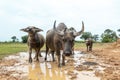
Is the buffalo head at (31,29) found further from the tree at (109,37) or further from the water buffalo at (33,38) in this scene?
the tree at (109,37)

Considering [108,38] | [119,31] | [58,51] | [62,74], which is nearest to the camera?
[62,74]

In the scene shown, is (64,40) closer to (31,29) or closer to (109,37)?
(31,29)

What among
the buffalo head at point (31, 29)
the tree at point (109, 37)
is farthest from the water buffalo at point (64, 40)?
the tree at point (109, 37)

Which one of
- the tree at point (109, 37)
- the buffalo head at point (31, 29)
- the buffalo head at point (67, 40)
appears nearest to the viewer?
the buffalo head at point (67, 40)

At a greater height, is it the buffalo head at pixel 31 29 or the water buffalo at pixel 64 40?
the buffalo head at pixel 31 29

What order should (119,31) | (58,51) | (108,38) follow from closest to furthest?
(58,51), (108,38), (119,31)

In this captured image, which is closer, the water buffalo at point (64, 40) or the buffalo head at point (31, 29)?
the water buffalo at point (64, 40)

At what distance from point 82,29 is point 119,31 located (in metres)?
43.9

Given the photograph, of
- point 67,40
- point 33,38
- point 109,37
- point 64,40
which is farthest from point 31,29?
point 109,37

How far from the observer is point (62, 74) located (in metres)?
10.6

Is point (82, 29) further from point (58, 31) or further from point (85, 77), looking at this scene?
point (85, 77)

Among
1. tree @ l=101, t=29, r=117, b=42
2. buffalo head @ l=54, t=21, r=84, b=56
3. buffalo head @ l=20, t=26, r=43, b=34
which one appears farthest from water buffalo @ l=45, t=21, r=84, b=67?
tree @ l=101, t=29, r=117, b=42

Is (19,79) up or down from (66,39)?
down

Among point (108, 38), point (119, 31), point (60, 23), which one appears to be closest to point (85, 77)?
point (60, 23)
